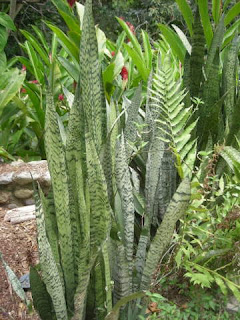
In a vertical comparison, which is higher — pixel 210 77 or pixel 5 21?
pixel 5 21

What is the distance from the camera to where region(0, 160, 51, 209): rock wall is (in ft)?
8.88

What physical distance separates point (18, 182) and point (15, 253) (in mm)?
714

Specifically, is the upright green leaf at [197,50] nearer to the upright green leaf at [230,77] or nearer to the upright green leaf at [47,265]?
the upright green leaf at [230,77]

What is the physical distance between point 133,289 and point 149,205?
244 mm

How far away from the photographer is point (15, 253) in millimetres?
2113

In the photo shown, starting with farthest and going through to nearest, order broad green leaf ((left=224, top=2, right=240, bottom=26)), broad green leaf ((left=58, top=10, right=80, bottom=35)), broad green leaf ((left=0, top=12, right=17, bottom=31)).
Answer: broad green leaf ((left=0, top=12, right=17, bottom=31)) < broad green leaf ((left=224, top=2, right=240, bottom=26)) < broad green leaf ((left=58, top=10, right=80, bottom=35))

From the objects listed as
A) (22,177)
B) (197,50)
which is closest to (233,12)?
(197,50)

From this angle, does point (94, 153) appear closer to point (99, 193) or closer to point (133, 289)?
point (99, 193)

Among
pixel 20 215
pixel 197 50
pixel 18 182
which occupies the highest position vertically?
pixel 197 50

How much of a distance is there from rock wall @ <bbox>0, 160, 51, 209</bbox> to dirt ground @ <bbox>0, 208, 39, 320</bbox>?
0.55 feet

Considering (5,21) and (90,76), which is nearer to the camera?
(90,76)

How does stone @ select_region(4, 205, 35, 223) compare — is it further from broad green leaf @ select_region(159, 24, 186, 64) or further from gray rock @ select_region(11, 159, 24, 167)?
broad green leaf @ select_region(159, 24, 186, 64)

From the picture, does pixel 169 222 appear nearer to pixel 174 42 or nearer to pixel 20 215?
pixel 174 42

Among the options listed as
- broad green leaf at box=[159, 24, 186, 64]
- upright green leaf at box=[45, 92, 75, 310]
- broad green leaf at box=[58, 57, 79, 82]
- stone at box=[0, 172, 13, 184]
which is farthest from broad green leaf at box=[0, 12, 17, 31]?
upright green leaf at box=[45, 92, 75, 310]
